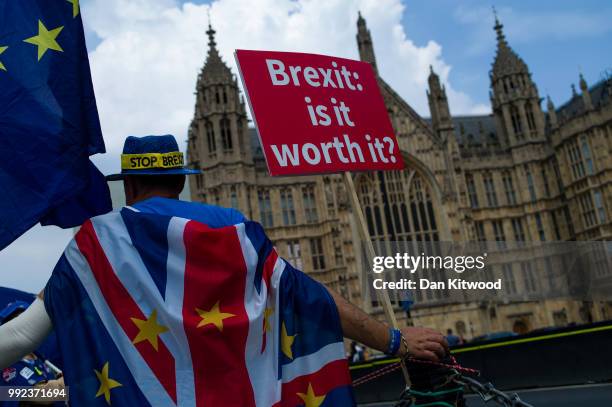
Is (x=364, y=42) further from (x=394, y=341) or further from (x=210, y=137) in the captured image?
(x=394, y=341)

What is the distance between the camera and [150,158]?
104 inches

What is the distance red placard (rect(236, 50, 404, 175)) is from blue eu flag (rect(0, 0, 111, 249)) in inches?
57.4

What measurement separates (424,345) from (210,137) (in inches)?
1316

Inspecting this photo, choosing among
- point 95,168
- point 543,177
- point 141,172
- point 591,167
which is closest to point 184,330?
point 141,172

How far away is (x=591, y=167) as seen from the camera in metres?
34.7

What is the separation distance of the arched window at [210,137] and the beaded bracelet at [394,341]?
108ft

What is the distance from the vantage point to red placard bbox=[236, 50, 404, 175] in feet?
14.2

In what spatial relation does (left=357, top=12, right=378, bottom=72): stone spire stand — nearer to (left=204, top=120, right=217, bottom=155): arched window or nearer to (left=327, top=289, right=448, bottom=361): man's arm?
(left=204, top=120, right=217, bottom=155): arched window

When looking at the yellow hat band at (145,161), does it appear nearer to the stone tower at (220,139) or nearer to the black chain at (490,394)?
the black chain at (490,394)

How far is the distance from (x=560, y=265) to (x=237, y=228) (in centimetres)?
2436

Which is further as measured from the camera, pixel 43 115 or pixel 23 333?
pixel 43 115

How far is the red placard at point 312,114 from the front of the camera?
433 centimetres

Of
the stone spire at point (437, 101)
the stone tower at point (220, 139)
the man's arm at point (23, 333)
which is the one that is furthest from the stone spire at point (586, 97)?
the man's arm at point (23, 333)

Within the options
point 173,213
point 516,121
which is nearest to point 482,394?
point 173,213
